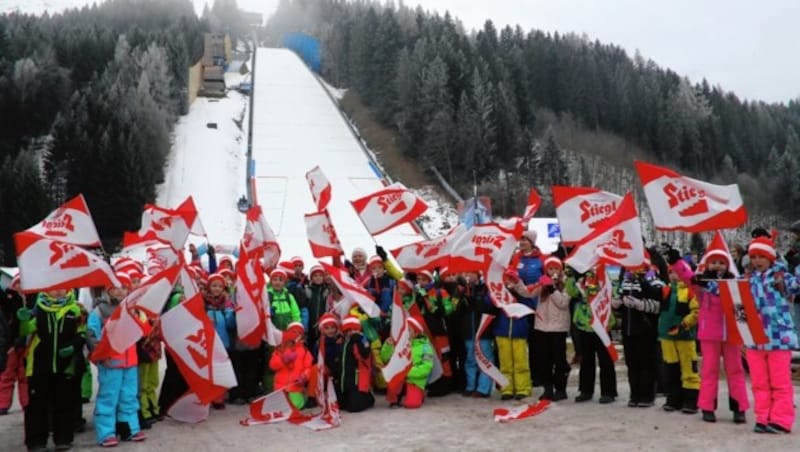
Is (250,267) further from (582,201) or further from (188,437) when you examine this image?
Answer: (582,201)

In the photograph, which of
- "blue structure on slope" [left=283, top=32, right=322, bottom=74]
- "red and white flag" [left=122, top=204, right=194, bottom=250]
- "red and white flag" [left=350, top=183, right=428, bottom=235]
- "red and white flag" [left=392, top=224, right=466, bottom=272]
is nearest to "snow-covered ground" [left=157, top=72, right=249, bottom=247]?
"red and white flag" [left=122, top=204, right=194, bottom=250]

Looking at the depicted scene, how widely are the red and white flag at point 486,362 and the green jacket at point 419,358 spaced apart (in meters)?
0.57

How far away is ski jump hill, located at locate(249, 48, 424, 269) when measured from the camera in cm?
A: 3138

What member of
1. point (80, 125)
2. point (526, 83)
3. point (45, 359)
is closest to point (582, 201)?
point (45, 359)

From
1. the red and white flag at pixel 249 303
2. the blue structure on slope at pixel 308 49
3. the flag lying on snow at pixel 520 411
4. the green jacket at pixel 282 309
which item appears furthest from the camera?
the blue structure on slope at pixel 308 49

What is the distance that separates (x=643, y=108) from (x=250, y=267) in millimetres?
60276

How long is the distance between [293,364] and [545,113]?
56192mm

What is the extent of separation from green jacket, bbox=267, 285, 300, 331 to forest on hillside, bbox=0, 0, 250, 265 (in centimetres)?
2445

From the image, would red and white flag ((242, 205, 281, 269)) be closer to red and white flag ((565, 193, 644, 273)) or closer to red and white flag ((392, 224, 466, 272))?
red and white flag ((392, 224, 466, 272))

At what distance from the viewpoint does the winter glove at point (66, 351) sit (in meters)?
6.42

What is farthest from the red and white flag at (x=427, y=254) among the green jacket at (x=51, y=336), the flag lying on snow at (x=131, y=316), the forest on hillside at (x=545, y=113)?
the forest on hillside at (x=545, y=113)

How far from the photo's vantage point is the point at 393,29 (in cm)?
6097

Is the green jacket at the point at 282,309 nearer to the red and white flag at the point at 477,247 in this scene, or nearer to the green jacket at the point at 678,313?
the red and white flag at the point at 477,247

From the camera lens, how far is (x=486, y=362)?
27.9 feet
